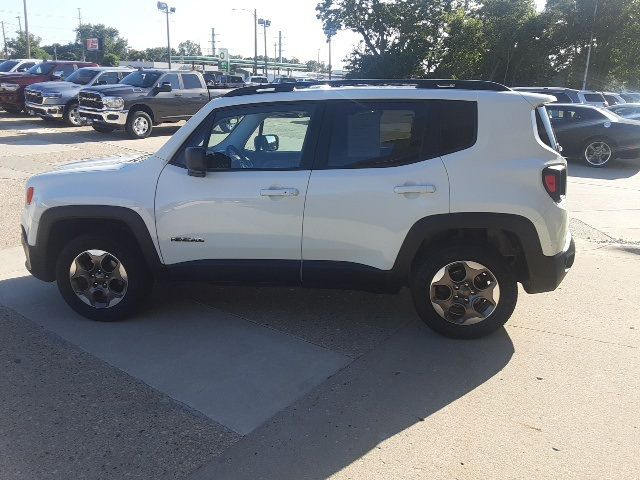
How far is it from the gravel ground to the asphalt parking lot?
0.4 inches

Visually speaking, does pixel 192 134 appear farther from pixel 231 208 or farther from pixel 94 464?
pixel 94 464

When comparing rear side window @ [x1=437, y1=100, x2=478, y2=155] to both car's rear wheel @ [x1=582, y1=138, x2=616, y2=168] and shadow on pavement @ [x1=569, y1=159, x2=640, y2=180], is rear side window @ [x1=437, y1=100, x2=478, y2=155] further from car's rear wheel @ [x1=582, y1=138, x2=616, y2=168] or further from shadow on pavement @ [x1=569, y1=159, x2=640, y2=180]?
car's rear wheel @ [x1=582, y1=138, x2=616, y2=168]

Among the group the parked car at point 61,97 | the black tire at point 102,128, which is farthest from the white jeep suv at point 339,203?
the parked car at point 61,97

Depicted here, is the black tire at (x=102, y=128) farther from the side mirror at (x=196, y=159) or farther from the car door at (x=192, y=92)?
the side mirror at (x=196, y=159)

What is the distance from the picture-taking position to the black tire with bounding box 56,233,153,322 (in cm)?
420

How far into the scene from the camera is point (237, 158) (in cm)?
414

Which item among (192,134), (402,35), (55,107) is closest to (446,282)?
(192,134)

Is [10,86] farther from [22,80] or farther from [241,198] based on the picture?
[241,198]

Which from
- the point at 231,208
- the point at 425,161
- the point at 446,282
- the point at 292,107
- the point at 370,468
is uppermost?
the point at 292,107

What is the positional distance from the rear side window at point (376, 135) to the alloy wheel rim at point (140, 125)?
13.1 meters

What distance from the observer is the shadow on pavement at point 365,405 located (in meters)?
2.73

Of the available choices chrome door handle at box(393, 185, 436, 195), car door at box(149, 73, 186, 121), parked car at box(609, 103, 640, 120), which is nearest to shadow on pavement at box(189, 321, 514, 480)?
chrome door handle at box(393, 185, 436, 195)

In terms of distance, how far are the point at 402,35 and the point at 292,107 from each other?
4003 centimetres

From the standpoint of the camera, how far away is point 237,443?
2883 mm
